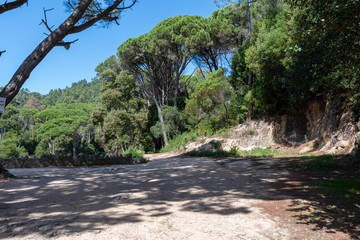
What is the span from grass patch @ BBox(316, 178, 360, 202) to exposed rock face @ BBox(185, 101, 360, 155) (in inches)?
170

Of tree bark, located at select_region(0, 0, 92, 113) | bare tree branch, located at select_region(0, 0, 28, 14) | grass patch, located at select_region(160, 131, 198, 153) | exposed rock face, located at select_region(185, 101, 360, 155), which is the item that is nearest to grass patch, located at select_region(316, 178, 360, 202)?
exposed rock face, located at select_region(185, 101, 360, 155)

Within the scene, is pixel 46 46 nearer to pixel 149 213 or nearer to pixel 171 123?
pixel 149 213

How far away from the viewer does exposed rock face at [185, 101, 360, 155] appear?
8.83 meters

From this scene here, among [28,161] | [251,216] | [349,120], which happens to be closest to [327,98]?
[349,120]

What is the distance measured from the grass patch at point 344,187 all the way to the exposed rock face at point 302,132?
4.31 m

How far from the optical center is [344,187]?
3857mm

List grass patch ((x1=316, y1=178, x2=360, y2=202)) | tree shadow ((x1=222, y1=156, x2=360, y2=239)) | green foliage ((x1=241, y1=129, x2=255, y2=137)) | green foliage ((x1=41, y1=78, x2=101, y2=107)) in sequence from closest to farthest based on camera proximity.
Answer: tree shadow ((x1=222, y1=156, x2=360, y2=239)) → grass patch ((x1=316, y1=178, x2=360, y2=202)) → green foliage ((x1=241, y1=129, x2=255, y2=137)) → green foliage ((x1=41, y1=78, x2=101, y2=107))

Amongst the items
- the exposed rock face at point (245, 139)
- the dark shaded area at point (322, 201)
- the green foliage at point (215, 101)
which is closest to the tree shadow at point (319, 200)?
the dark shaded area at point (322, 201)

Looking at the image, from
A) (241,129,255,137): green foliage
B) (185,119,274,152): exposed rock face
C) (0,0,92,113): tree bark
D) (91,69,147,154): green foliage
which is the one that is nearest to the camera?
(0,0,92,113): tree bark

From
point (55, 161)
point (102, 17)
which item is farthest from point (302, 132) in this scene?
point (55, 161)

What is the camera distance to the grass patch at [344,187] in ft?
11.4

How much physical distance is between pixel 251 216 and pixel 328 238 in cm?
79

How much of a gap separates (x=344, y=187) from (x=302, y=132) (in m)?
9.62

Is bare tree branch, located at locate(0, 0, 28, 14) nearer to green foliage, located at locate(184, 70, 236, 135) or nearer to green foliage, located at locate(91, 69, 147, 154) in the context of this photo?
green foliage, located at locate(184, 70, 236, 135)
